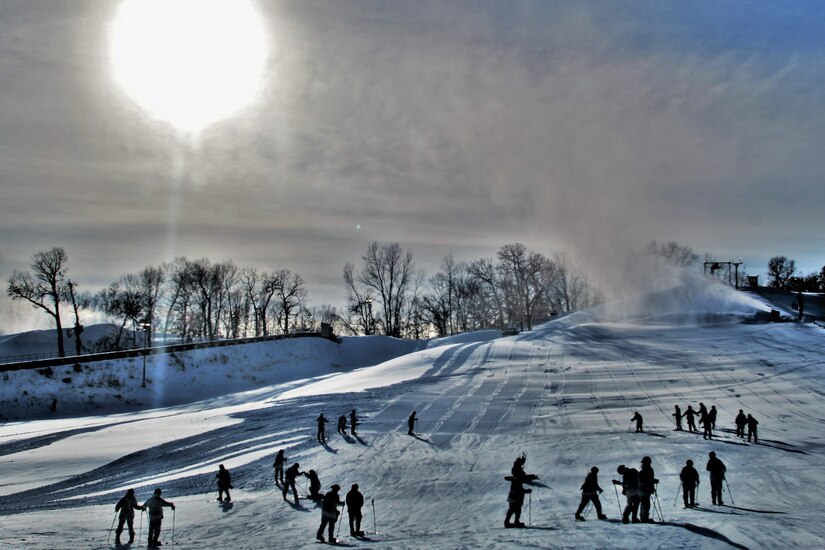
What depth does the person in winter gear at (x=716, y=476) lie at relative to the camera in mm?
12938

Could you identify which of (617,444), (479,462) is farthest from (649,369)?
(479,462)

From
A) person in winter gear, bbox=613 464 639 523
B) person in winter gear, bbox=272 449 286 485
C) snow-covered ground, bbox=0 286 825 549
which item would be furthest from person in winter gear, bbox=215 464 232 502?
person in winter gear, bbox=613 464 639 523

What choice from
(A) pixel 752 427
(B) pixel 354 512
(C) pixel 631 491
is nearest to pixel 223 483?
(B) pixel 354 512

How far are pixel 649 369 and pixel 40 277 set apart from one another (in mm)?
58701

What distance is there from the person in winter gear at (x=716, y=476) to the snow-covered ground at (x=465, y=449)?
26 centimetres

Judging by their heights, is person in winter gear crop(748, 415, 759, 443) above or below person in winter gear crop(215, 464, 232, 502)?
above

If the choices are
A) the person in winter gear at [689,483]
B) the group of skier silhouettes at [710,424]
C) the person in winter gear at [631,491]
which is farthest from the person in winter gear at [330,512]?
the group of skier silhouettes at [710,424]

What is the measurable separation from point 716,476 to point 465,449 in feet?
28.3

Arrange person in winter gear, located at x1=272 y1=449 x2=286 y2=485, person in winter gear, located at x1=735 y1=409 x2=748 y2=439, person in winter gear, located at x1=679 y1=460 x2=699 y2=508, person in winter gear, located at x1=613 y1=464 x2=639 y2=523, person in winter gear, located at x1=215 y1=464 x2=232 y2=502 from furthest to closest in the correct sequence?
1. person in winter gear, located at x1=735 y1=409 x2=748 y2=439
2. person in winter gear, located at x1=272 y1=449 x2=286 y2=485
3. person in winter gear, located at x1=215 y1=464 x2=232 y2=502
4. person in winter gear, located at x1=679 y1=460 x2=699 y2=508
5. person in winter gear, located at x1=613 y1=464 x2=639 y2=523

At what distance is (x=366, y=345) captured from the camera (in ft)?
207

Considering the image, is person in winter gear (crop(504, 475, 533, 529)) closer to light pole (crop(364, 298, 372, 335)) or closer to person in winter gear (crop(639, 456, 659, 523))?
person in winter gear (crop(639, 456, 659, 523))

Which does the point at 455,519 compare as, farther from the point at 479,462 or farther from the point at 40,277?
the point at 40,277

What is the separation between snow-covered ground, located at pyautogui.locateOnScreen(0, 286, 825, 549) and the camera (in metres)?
11.7

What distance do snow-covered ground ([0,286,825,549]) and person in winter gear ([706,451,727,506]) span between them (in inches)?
10.4
